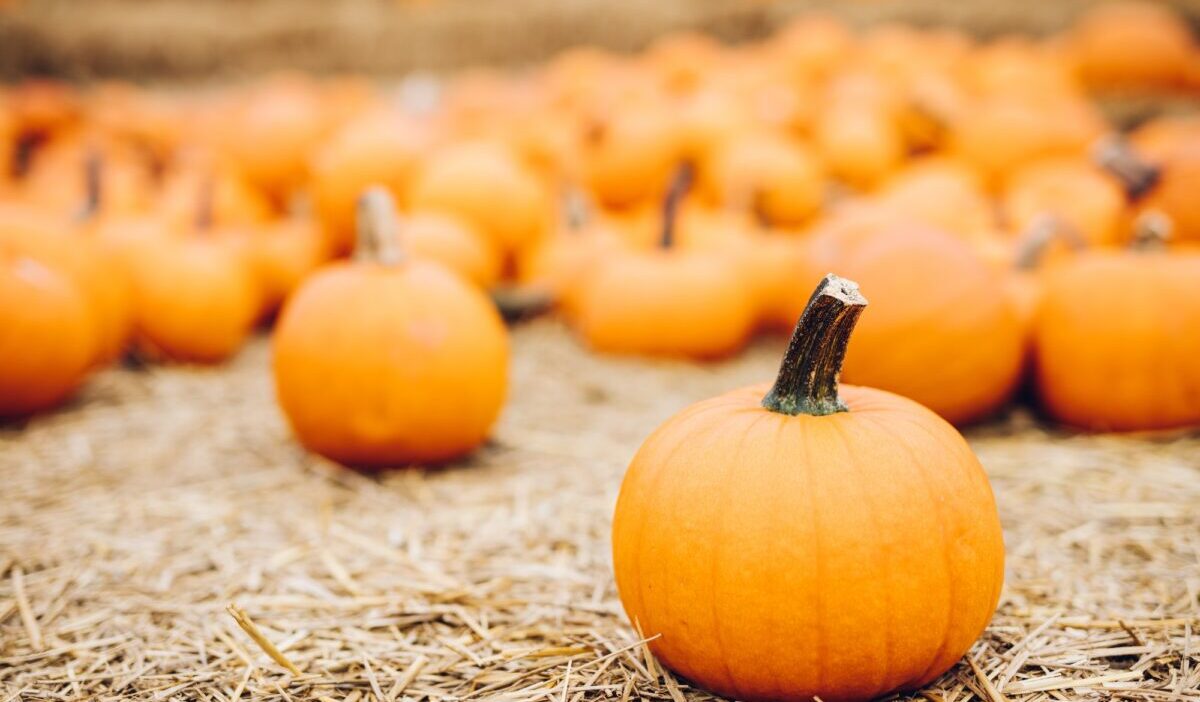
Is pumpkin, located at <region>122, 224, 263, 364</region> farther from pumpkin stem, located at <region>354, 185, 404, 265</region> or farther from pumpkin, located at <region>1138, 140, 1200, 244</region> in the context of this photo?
pumpkin, located at <region>1138, 140, 1200, 244</region>

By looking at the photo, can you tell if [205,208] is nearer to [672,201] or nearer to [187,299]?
[187,299]

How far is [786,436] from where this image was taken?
157cm

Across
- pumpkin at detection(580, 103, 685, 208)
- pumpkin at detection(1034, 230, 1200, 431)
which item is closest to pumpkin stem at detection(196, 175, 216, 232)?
pumpkin at detection(580, 103, 685, 208)

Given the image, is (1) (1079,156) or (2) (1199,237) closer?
(2) (1199,237)

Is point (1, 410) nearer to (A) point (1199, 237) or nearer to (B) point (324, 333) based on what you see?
(B) point (324, 333)

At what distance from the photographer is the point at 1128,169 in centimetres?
373

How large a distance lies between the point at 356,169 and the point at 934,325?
9.91 ft

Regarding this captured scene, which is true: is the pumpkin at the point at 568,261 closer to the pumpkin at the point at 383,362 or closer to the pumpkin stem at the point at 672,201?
the pumpkin stem at the point at 672,201

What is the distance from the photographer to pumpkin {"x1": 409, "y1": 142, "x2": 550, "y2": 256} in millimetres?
4824

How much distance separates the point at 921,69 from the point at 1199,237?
375 centimetres

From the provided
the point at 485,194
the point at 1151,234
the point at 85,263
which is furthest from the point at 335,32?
the point at 1151,234

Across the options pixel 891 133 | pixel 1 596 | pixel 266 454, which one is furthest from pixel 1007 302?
pixel 891 133

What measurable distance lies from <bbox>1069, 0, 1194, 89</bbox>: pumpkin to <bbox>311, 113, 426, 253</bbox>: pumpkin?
4.51 m

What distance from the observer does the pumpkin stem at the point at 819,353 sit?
5.01 ft
